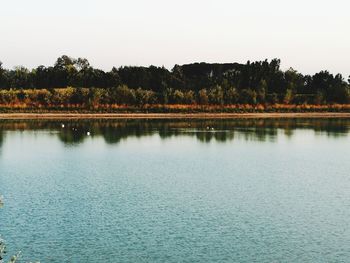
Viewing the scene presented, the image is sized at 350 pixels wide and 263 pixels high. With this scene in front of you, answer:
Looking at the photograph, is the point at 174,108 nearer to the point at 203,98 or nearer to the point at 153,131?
the point at 203,98

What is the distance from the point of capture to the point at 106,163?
34.0 meters

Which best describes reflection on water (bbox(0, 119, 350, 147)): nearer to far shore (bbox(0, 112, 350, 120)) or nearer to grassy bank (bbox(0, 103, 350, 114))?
far shore (bbox(0, 112, 350, 120))

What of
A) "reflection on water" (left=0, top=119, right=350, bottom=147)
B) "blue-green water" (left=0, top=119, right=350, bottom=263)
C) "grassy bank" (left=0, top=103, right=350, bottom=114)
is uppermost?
"grassy bank" (left=0, top=103, right=350, bottom=114)

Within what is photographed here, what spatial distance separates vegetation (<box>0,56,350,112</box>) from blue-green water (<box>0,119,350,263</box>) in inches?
1488

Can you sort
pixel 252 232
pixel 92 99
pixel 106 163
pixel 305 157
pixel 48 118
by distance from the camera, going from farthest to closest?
1. pixel 92 99
2. pixel 48 118
3. pixel 305 157
4. pixel 106 163
5. pixel 252 232

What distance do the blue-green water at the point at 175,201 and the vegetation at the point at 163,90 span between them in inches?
1488

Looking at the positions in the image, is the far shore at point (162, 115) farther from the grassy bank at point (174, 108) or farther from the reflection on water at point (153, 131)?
the reflection on water at point (153, 131)

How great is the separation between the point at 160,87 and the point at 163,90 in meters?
8.35

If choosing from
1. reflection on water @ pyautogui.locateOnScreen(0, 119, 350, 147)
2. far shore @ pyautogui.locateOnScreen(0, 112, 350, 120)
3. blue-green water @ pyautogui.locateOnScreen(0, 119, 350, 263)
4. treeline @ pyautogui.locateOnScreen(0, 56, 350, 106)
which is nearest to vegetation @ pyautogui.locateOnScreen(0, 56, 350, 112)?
treeline @ pyautogui.locateOnScreen(0, 56, 350, 106)

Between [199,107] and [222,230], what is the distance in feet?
220

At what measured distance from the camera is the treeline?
3285 inches

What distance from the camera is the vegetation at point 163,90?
82.6 metres

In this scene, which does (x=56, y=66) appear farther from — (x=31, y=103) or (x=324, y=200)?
(x=324, y=200)

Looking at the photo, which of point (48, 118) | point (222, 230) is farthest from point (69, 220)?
point (48, 118)
